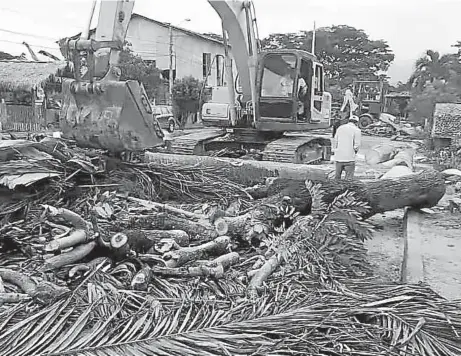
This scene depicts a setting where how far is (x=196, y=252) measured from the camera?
15.2 feet

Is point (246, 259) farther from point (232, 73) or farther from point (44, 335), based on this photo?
point (232, 73)

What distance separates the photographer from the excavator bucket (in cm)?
637

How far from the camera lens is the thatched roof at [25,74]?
79.0 ft

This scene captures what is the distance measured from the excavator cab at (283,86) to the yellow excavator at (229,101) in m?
0.02

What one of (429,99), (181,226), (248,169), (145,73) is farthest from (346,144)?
(145,73)

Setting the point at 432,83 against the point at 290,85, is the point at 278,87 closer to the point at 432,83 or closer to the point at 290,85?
the point at 290,85

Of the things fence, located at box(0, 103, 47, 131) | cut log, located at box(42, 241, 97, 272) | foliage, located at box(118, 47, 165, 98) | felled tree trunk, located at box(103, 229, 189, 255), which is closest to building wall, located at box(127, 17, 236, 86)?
foliage, located at box(118, 47, 165, 98)

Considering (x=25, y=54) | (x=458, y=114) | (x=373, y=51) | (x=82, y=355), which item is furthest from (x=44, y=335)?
(x=373, y=51)

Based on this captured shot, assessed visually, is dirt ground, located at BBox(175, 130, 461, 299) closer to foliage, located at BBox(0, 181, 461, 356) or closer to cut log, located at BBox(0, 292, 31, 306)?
foliage, located at BBox(0, 181, 461, 356)

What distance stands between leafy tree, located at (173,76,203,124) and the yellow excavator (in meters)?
16.0

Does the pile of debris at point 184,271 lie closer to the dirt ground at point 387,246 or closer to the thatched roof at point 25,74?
the dirt ground at point 387,246

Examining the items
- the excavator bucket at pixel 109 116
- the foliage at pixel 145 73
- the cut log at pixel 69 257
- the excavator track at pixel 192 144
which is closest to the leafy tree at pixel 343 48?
the foliage at pixel 145 73

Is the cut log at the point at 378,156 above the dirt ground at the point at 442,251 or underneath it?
underneath

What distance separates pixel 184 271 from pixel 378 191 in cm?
391
